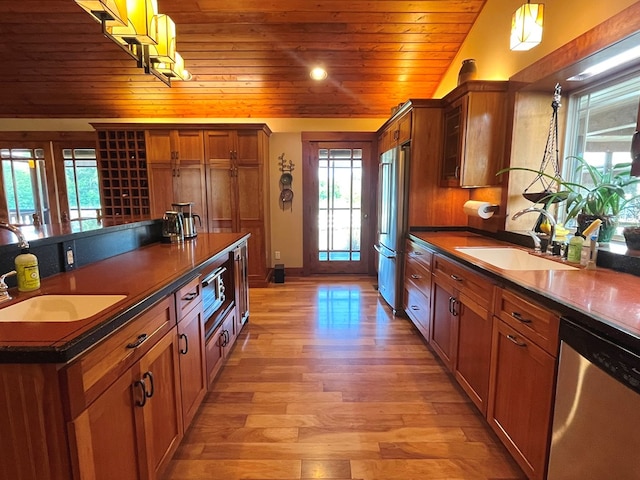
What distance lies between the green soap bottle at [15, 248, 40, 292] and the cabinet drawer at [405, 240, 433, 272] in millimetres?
2349

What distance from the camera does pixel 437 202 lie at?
126 inches

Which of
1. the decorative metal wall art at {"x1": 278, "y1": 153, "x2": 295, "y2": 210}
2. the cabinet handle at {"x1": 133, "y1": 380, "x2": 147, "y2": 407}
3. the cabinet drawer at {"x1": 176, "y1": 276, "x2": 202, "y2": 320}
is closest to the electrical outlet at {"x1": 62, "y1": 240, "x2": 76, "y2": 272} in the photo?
the cabinet drawer at {"x1": 176, "y1": 276, "x2": 202, "y2": 320}

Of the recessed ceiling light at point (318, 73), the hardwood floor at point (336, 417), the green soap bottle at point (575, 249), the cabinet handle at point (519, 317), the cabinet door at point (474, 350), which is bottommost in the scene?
the hardwood floor at point (336, 417)

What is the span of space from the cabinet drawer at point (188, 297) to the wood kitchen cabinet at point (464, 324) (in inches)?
60.7

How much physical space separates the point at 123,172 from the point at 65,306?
12.5ft

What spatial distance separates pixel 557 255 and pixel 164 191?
14.1 ft

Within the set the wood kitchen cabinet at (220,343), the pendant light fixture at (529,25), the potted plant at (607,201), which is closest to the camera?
the potted plant at (607,201)

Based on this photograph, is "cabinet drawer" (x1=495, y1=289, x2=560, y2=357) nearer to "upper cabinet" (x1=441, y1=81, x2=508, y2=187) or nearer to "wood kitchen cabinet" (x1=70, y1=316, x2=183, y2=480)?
"upper cabinet" (x1=441, y1=81, x2=508, y2=187)

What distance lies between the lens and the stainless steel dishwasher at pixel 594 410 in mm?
929

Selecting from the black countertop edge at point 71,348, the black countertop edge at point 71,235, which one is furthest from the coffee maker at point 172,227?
the black countertop edge at point 71,348

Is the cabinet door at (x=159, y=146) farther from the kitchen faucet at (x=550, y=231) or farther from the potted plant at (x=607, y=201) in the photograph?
the potted plant at (x=607, y=201)

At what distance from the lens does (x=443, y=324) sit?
234 centimetres

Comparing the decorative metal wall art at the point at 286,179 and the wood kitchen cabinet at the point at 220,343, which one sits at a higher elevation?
the decorative metal wall art at the point at 286,179

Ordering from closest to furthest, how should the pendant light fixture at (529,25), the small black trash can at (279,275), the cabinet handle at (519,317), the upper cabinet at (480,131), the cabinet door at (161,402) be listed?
1. the cabinet door at (161,402)
2. the cabinet handle at (519,317)
3. the pendant light fixture at (529,25)
4. the upper cabinet at (480,131)
5. the small black trash can at (279,275)
